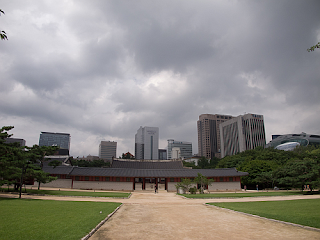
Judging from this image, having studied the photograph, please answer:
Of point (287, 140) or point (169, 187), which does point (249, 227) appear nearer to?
point (169, 187)

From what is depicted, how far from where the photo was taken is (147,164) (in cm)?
6150

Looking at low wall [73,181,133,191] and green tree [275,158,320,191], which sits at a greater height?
green tree [275,158,320,191]

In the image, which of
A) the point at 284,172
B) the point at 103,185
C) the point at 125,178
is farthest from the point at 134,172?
the point at 284,172

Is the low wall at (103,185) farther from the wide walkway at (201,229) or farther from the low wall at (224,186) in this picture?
the wide walkway at (201,229)

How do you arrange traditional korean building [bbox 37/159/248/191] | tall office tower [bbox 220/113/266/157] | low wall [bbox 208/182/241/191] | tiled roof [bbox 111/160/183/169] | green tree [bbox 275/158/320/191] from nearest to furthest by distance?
green tree [bbox 275/158/320/191] → traditional korean building [bbox 37/159/248/191] → low wall [bbox 208/182/241/191] → tiled roof [bbox 111/160/183/169] → tall office tower [bbox 220/113/266/157]

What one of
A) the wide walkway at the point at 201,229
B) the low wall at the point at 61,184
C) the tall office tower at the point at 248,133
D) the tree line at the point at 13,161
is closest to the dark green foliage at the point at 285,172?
the wide walkway at the point at 201,229

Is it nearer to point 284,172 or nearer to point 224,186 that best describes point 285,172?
point 284,172

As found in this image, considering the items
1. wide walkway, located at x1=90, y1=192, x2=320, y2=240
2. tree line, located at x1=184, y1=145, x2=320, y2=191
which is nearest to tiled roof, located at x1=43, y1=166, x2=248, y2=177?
tree line, located at x1=184, y1=145, x2=320, y2=191

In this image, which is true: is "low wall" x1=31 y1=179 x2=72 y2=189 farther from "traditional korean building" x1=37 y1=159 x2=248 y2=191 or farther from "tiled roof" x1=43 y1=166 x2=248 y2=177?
"tiled roof" x1=43 y1=166 x2=248 y2=177

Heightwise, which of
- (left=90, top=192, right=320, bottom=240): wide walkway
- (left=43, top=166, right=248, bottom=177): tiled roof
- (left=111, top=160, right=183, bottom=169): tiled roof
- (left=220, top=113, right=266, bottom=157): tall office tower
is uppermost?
(left=220, top=113, right=266, bottom=157): tall office tower

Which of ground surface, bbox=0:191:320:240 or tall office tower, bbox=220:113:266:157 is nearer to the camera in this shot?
ground surface, bbox=0:191:320:240

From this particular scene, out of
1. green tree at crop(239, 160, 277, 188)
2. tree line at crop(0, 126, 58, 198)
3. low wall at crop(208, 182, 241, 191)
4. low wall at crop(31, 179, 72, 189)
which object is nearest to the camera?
tree line at crop(0, 126, 58, 198)

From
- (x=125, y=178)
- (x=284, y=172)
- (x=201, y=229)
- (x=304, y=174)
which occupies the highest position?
(x=284, y=172)

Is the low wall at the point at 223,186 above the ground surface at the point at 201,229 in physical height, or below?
below
